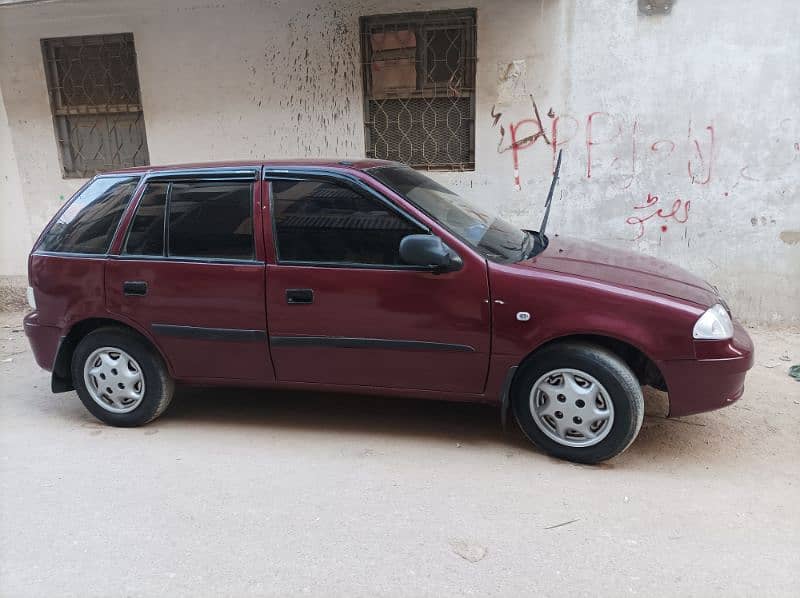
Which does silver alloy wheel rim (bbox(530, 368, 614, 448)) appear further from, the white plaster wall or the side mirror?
the white plaster wall

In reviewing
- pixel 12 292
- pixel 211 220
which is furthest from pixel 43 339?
pixel 12 292

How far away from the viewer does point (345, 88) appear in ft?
20.3

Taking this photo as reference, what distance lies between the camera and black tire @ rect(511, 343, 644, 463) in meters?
3.14

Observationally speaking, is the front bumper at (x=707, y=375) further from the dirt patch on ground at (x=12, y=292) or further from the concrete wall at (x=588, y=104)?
the dirt patch on ground at (x=12, y=292)

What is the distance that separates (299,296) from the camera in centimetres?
349

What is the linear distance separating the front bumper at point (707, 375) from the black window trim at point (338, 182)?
4.50 feet

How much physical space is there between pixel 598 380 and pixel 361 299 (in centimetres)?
138

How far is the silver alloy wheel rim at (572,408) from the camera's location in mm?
3207

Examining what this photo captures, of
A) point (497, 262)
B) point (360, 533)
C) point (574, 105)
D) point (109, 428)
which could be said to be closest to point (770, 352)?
point (574, 105)

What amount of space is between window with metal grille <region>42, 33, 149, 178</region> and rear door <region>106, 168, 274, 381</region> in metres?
3.67

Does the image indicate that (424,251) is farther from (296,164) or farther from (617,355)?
(617,355)

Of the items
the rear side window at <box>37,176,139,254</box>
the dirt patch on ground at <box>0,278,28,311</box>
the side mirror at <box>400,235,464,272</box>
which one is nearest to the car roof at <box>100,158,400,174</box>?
the rear side window at <box>37,176,139,254</box>

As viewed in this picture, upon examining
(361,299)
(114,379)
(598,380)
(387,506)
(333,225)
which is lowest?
(387,506)

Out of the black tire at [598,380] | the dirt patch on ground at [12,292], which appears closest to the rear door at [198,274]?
the black tire at [598,380]
